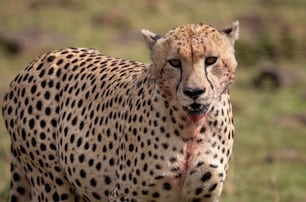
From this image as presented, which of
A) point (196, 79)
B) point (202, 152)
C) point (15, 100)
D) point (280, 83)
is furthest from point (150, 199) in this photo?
point (280, 83)

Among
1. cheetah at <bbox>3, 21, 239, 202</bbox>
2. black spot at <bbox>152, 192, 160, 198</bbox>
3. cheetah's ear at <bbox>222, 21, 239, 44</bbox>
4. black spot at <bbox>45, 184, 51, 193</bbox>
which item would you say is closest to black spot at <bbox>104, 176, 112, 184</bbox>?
cheetah at <bbox>3, 21, 239, 202</bbox>

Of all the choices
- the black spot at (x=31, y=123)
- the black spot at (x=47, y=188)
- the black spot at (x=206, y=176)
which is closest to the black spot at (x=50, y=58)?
the black spot at (x=31, y=123)

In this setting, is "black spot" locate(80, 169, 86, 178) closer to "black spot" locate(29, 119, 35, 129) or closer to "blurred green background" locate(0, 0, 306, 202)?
"black spot" locate(29, 119, 35, 129)

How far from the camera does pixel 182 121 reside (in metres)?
5.00

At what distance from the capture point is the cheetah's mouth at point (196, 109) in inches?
187

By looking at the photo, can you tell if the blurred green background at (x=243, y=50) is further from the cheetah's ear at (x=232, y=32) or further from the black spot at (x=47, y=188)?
the cheetah's ear at (x=232, y=32)

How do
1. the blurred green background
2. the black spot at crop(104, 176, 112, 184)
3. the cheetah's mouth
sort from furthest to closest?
the blurred green background
the black spot at crop(104, 176, 112, 184)
the cheetah's mouth

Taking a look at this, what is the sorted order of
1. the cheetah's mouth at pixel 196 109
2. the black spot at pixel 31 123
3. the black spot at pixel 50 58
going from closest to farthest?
the cheetah's mouth at pixel 196 109, the black spot at pixel 31 123, the black spot at pixel 50 58

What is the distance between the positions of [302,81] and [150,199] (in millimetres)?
7797

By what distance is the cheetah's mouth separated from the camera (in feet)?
15.6

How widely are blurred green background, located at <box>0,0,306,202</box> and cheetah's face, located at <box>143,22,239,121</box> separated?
118 inches

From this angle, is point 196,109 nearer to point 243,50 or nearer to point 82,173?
point 82,173

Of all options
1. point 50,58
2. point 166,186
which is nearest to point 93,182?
point 166,186

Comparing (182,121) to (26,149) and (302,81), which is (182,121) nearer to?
(26,149)
